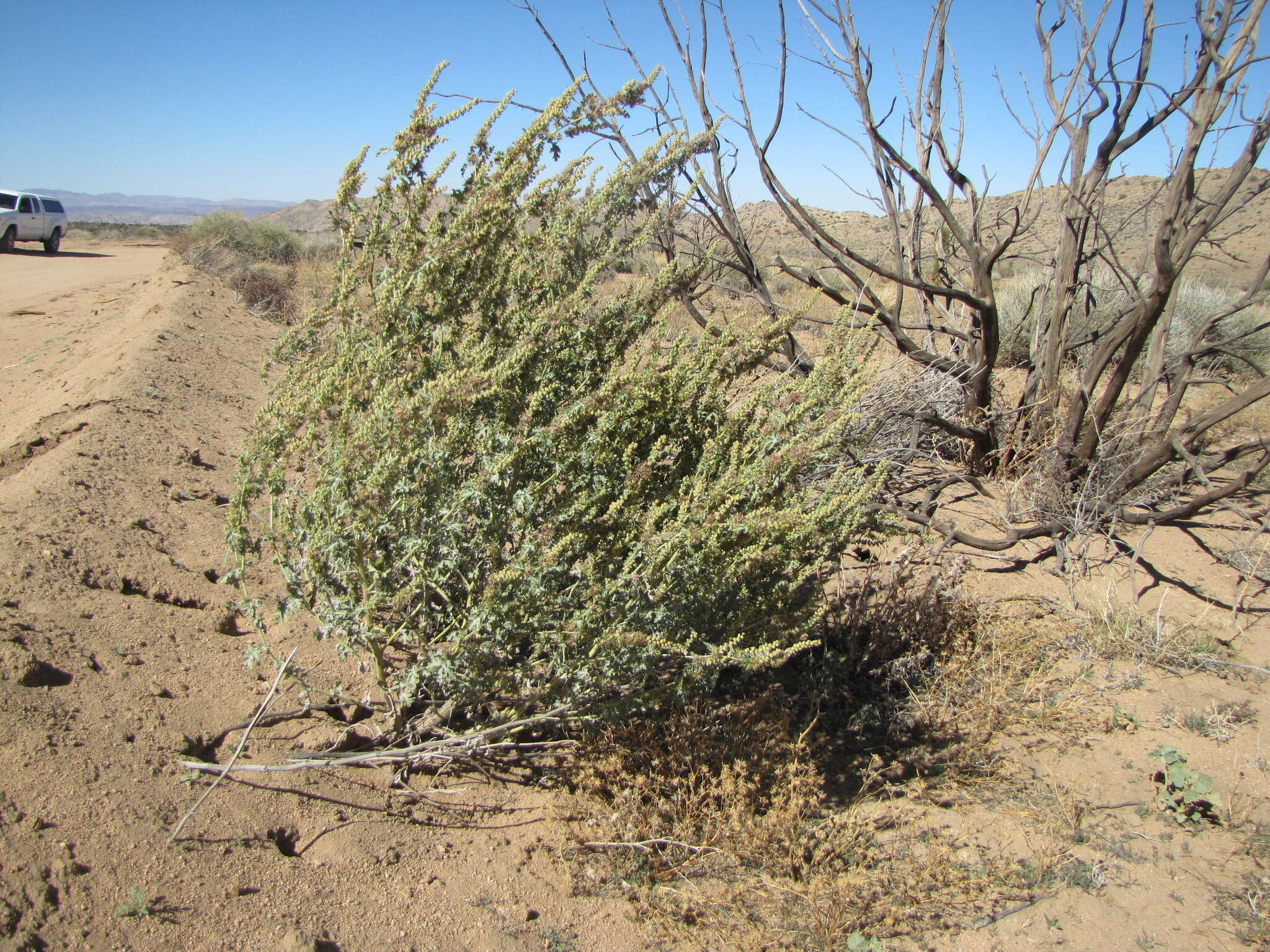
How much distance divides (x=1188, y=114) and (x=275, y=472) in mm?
5161

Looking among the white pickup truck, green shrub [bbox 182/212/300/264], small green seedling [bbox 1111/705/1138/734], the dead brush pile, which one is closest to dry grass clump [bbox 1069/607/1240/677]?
the dead brush pile

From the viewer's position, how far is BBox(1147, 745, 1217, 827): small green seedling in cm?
327

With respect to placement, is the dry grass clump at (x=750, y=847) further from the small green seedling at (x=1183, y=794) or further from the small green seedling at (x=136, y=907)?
the small green seedling at (x=136, y=907)

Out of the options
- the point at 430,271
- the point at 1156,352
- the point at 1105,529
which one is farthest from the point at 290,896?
the point at 1156,352

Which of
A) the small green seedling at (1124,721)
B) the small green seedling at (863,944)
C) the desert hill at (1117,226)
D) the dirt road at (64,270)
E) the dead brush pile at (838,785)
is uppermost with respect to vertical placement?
the desert hill at (1117,226)

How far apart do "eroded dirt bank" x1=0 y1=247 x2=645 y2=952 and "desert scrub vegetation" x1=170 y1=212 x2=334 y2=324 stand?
4.67m

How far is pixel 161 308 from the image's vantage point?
7.70 metres

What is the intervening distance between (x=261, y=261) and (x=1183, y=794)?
748 inches

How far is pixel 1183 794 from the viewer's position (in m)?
3.30

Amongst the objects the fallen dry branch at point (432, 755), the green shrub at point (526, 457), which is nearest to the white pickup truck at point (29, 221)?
the green shrub at point (526, 457)

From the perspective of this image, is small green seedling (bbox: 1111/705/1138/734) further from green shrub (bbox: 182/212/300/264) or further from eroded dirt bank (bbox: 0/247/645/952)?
green shrub (bbox: 182/212/300/264)

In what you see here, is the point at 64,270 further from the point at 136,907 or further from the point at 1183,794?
the point at 1183,794

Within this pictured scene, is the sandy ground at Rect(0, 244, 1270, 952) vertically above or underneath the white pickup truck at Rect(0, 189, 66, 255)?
underneath

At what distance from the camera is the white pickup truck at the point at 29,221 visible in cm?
1978
